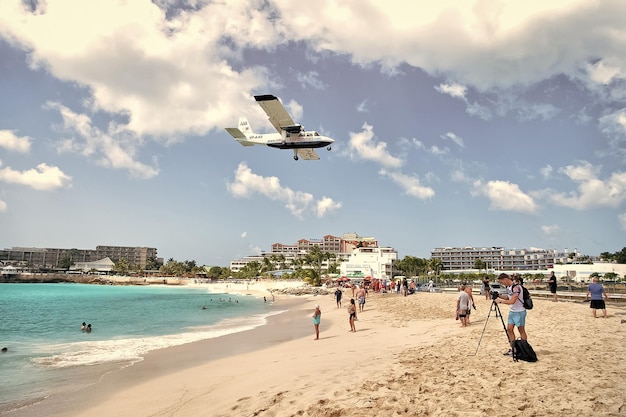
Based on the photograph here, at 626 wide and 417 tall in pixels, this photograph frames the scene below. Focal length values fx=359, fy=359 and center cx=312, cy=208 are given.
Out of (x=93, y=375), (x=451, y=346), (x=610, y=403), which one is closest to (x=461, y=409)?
(x=610, y=403)

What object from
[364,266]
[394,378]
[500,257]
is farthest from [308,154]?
[500,257]

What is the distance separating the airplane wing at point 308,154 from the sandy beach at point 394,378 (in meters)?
18.1

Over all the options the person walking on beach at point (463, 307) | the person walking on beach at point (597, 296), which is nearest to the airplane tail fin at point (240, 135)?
the person walking on beach at point (463, 307)

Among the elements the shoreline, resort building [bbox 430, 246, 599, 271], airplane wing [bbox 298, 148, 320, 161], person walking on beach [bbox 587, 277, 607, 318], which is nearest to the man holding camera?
person walking on beach [bbox 587, 277, 607, 318]

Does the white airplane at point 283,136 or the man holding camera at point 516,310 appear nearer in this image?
the man holding camera at point 516,310

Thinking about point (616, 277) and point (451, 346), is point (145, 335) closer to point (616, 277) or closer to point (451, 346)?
point (451, 346)

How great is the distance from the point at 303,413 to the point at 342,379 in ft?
6.37

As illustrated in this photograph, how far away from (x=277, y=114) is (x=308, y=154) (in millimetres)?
5459

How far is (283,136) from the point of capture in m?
28.6

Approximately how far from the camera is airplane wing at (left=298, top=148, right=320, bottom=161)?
30186 millimetres

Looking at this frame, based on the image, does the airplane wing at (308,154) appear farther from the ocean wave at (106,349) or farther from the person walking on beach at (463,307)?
the person walking on beach at (463,307)

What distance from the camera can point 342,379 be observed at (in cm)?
788

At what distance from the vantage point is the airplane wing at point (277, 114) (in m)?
25.5

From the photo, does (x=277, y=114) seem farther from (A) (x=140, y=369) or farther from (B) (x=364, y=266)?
(B) (x=364, y=266)
